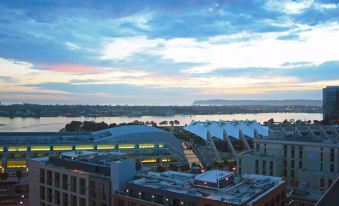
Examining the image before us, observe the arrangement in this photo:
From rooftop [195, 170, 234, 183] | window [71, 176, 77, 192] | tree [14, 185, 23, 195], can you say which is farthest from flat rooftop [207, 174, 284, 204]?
tree [14, 185, 23, 195]

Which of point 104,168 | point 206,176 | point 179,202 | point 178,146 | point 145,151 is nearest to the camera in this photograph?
point 179,202

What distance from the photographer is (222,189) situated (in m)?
12.1

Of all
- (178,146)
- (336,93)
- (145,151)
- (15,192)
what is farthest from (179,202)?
(336,93)

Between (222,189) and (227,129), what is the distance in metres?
30.4

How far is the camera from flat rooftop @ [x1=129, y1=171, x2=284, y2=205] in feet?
36.8

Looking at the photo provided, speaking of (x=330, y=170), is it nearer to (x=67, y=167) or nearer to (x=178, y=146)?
(x=67, y=167)

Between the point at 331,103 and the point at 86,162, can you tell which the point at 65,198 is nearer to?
the point at 86,162

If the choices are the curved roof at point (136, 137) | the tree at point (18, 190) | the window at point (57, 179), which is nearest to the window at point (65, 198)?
the window at point (57, 179)

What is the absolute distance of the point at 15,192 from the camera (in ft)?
73.6

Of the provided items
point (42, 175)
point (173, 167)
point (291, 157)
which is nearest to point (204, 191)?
point (42, 175)

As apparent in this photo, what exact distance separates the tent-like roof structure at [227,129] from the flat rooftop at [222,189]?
2674 centimetres

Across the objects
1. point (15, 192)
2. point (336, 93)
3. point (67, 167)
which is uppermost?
point (336, 93)

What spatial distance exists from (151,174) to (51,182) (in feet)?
14.1

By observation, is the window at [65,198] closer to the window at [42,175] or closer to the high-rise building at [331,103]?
the window at [42,175]
